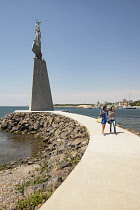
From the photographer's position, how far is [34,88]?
28453 mm

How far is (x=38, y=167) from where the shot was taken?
741 cm

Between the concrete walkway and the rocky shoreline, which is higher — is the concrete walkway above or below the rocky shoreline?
above

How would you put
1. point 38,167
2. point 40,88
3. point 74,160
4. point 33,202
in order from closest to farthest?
point 33,202 → point 74,160 → point 38,167 → point 40,88

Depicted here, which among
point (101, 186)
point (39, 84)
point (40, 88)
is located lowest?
point (101, 186)

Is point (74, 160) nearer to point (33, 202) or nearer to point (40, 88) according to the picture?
point (33, 202)

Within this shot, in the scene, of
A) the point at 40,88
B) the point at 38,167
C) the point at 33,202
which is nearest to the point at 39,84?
the point at 40,88

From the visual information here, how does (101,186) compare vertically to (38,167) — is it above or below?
above

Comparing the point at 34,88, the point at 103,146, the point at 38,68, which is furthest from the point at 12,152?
the point at 38,68

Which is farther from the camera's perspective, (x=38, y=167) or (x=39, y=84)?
(x=39, y=84)

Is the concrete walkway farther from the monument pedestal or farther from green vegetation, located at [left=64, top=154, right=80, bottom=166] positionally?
the monument pedestal

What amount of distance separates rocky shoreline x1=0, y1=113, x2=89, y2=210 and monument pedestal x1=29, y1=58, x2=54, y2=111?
14.4ft

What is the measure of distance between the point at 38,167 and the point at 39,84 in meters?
22.8

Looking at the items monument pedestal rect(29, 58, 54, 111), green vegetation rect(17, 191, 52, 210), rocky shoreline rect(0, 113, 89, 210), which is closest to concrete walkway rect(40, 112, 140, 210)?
green vegetation rect(17, 191, 52, 210)

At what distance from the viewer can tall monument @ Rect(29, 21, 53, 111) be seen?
28.6 meters
